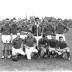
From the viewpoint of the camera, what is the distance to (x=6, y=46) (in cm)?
1041

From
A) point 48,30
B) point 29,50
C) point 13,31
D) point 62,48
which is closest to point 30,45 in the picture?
point 29,50

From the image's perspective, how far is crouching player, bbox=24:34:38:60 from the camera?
10.0 meters

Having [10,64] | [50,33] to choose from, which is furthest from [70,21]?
[10,64]

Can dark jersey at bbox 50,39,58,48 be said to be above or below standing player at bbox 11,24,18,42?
below

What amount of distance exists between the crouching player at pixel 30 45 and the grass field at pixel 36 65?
1.30 ft

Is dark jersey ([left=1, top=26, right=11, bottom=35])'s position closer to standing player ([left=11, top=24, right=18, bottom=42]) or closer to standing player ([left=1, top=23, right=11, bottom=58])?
standing player ([left=1, top=23, right=11, bottom=58])

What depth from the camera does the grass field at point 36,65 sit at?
8.69 metres

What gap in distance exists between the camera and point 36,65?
9203 mm

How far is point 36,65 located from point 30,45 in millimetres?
1328

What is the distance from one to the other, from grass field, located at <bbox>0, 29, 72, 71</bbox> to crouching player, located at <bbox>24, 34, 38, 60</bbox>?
15.6 inches

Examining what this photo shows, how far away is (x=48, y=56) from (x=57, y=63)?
111cm

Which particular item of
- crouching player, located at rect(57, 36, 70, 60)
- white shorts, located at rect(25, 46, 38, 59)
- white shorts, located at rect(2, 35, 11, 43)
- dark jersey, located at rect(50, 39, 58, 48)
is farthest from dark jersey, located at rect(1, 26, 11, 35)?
crouching player, located at rect(57, 36, 70, 60)

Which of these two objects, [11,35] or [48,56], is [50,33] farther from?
[11,35]

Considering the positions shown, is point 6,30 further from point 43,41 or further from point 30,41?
point 43,41
